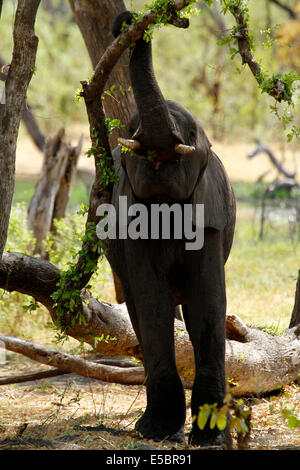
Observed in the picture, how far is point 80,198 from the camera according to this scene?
65.2 feet

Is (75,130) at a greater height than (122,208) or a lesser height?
greater

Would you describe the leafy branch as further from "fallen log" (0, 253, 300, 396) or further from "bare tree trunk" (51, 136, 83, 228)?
"bare tree trunk" (51, 136, 83, 228)

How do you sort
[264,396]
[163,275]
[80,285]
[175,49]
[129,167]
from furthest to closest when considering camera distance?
[175,49] < [264,396] < [80,285] < [163,275] < [129,167]

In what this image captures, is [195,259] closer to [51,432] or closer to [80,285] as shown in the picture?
[80,285]

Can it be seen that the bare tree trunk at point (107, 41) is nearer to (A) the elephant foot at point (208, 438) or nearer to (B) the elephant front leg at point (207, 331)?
(B) the elephant front leg at point (207, 331)

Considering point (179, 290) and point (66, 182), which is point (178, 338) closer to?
point (179, 290)

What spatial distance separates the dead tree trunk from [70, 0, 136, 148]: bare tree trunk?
2.35 meters

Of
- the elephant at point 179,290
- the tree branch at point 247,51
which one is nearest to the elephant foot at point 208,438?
the elephant at point 179,290

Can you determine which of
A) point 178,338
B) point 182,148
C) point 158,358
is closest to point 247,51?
point 182,148

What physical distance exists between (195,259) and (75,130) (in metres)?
28.3

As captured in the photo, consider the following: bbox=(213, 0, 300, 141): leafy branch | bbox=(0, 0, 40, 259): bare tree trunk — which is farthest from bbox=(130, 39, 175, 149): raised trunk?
bbox=(0, 0, 40, 259): bare tree trunk

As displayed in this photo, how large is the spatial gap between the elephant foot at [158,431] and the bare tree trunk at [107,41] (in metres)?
3.60

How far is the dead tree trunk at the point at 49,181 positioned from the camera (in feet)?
32.7
